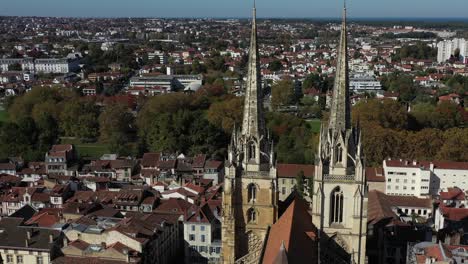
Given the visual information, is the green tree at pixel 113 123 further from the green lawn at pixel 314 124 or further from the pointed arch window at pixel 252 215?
the pointed arch window at pixel 252 215

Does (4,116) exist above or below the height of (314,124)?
above

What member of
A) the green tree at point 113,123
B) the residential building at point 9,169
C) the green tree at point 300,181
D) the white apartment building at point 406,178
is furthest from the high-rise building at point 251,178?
the green tree at point 113,123

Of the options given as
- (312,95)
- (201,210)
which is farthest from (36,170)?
(312,95)

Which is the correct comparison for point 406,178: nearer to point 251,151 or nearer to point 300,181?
point 300,181

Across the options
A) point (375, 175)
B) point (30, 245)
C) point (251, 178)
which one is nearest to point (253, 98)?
point (251, 178)

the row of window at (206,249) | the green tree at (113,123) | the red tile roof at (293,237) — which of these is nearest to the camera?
the red tile roof at (293,237)

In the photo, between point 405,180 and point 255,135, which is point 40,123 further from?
point 255,135

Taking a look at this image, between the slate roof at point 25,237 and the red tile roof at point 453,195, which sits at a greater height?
the slate roof at point 25,237
